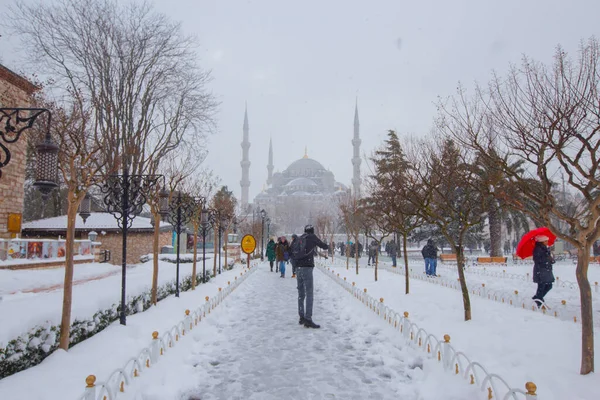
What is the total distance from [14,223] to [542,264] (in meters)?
17.7

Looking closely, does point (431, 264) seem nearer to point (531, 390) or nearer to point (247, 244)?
point (247, 244)

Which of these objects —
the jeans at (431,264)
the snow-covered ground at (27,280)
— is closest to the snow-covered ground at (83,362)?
the snow-covered ground at (27,280)

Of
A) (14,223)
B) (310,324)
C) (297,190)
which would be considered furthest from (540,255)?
(297,190)

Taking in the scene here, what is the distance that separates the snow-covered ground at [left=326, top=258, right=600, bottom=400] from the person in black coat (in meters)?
0.75

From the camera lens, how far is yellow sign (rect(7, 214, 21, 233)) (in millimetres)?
15677

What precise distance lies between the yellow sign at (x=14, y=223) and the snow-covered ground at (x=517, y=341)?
14.9 metres

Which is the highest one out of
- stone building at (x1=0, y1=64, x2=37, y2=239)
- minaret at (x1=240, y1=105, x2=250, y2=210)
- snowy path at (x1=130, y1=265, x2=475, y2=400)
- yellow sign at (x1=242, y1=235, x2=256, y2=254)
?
minaret at (x1=240, y1=105, x2=250, y2=210)

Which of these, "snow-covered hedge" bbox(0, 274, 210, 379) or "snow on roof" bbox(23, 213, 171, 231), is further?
"snow on roof" bbox(23, 213, 171, 231)

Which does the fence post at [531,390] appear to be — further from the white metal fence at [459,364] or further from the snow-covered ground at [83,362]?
the snow-covered ground at [83,362]

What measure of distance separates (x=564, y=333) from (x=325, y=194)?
101 metres

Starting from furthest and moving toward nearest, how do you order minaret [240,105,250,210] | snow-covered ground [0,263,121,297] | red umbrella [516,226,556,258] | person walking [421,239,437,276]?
minaret [240,105,250,210]
person walking [421,239,437,276]
snow-covered ground [0,263,121,297]
red umbrella [516,226,556,258]

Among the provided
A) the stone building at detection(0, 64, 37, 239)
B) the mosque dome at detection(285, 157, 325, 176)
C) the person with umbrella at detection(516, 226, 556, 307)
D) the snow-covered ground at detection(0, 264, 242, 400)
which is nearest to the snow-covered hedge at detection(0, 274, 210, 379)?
the snow-covered ground at detection(0, 264, 242, 400)

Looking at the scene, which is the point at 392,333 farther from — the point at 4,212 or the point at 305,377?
the point at 4,212

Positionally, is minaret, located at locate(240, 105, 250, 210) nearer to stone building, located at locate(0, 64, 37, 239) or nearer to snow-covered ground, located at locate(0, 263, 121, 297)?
stone building, located at locate(0, 64, 37, 239)
